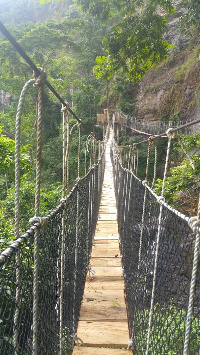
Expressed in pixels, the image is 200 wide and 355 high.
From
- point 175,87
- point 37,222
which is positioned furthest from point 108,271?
point 175,87

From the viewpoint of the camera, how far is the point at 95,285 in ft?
5.63

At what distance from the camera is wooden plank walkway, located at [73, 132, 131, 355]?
122cm

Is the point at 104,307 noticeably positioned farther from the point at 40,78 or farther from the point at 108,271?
A: the point at 40,78

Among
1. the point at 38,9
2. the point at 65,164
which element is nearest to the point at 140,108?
the point at 65,164

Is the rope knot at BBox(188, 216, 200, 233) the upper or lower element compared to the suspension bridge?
upper

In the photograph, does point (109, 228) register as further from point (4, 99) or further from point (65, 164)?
point (4, 99)

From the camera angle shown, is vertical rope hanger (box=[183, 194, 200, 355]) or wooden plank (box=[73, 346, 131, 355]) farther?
wooden plank (box=[73, 346, 131, 355])

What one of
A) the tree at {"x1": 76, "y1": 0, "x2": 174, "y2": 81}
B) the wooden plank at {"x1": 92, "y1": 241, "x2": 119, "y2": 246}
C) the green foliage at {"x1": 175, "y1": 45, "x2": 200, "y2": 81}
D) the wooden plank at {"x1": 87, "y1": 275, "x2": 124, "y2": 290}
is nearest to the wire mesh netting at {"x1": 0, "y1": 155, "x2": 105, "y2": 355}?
the wooden plank at {"x1": 87, "y1": 275, "x2": 124, "y2": 290}

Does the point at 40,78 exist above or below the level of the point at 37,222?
above

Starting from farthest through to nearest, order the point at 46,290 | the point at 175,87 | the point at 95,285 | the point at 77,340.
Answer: the point at 175,87 < the point at 95,285 < the point at 77,340 < the point at 46,290

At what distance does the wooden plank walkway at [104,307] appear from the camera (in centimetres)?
122

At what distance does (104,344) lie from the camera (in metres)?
1.22

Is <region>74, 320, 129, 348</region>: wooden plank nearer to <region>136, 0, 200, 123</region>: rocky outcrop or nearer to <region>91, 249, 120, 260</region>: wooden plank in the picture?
<region>91, 249, 120, 260</region>: wooden plank

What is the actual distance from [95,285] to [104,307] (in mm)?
236
